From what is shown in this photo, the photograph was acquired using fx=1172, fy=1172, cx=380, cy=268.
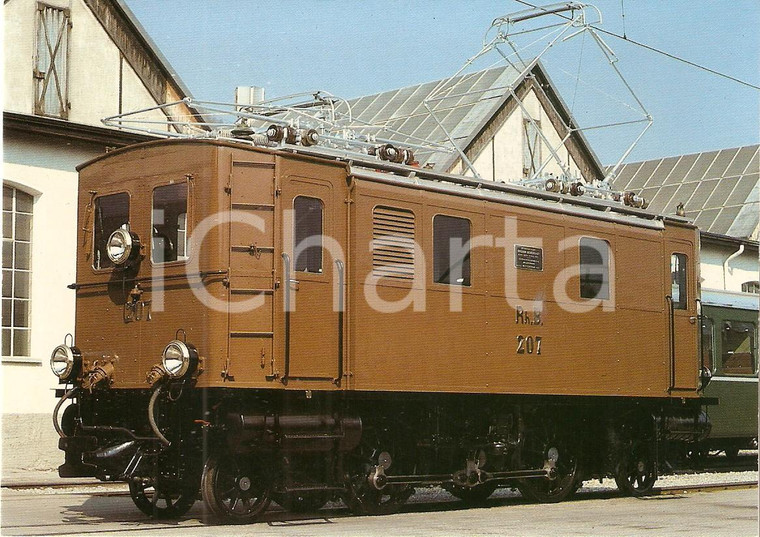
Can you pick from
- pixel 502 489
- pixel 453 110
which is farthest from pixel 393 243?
pixel 453 110

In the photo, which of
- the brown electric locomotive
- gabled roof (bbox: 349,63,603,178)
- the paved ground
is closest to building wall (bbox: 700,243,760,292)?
gabled roof (bbox: 349,63,603,178)

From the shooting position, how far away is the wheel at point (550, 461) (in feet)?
53.5

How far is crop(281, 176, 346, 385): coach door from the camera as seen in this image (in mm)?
12836

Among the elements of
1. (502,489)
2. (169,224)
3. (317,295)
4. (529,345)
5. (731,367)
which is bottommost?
(502,489)

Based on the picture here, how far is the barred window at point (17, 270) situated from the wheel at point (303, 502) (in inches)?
332

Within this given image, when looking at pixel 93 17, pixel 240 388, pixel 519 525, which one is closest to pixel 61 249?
pixel 93 17

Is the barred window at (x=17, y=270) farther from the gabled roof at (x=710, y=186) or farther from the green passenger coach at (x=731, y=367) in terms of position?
the gabled roof at (x=710, y=186)

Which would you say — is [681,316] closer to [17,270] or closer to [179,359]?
[179,359]

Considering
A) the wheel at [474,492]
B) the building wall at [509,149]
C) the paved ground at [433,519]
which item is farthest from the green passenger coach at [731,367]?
the building wall at [509,149]

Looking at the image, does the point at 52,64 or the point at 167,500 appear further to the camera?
the point at 52,64

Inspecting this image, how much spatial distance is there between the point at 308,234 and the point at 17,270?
9.25m

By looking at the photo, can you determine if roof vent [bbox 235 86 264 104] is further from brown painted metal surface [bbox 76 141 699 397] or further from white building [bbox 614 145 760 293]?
white building [bbox 614 145 760 293]

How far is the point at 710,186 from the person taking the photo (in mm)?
38812

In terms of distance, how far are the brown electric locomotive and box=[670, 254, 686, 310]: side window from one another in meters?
2.34
